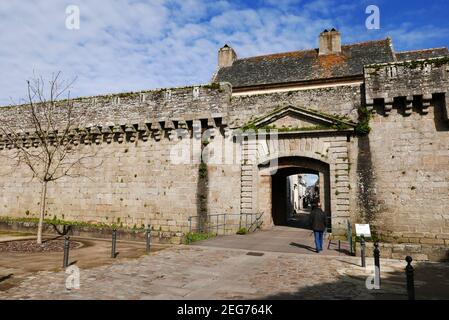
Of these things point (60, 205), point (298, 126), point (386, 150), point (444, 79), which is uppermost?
point (444, 79)

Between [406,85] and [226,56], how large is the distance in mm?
13533

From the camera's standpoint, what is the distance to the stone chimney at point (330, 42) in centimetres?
1998

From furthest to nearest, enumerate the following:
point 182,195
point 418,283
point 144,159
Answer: point 144,159 → point 182,195 → point 418,283

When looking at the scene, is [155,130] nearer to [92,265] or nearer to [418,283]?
[92,265]

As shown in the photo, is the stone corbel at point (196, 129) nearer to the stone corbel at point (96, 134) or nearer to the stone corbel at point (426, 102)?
the stone corbel at point (96, 134)

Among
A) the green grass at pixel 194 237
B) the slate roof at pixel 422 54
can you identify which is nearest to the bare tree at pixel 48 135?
the green grass at pixel 194 237

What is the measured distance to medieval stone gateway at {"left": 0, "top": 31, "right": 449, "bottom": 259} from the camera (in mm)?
11703

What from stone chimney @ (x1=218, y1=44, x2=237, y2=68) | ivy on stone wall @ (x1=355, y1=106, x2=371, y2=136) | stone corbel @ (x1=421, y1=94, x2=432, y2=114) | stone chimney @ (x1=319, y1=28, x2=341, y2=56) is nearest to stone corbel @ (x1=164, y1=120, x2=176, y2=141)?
ivy on stone wall @ (x1=355, y1=106, x2=371, y2=136)

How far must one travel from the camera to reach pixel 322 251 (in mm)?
9711

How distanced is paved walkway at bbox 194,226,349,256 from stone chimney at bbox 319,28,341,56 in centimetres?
1260

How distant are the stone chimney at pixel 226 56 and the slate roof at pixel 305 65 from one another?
51cm

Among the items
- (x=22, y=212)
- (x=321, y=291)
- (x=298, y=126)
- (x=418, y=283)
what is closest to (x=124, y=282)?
(x=321, y=291)

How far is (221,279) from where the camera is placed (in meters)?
6.44
